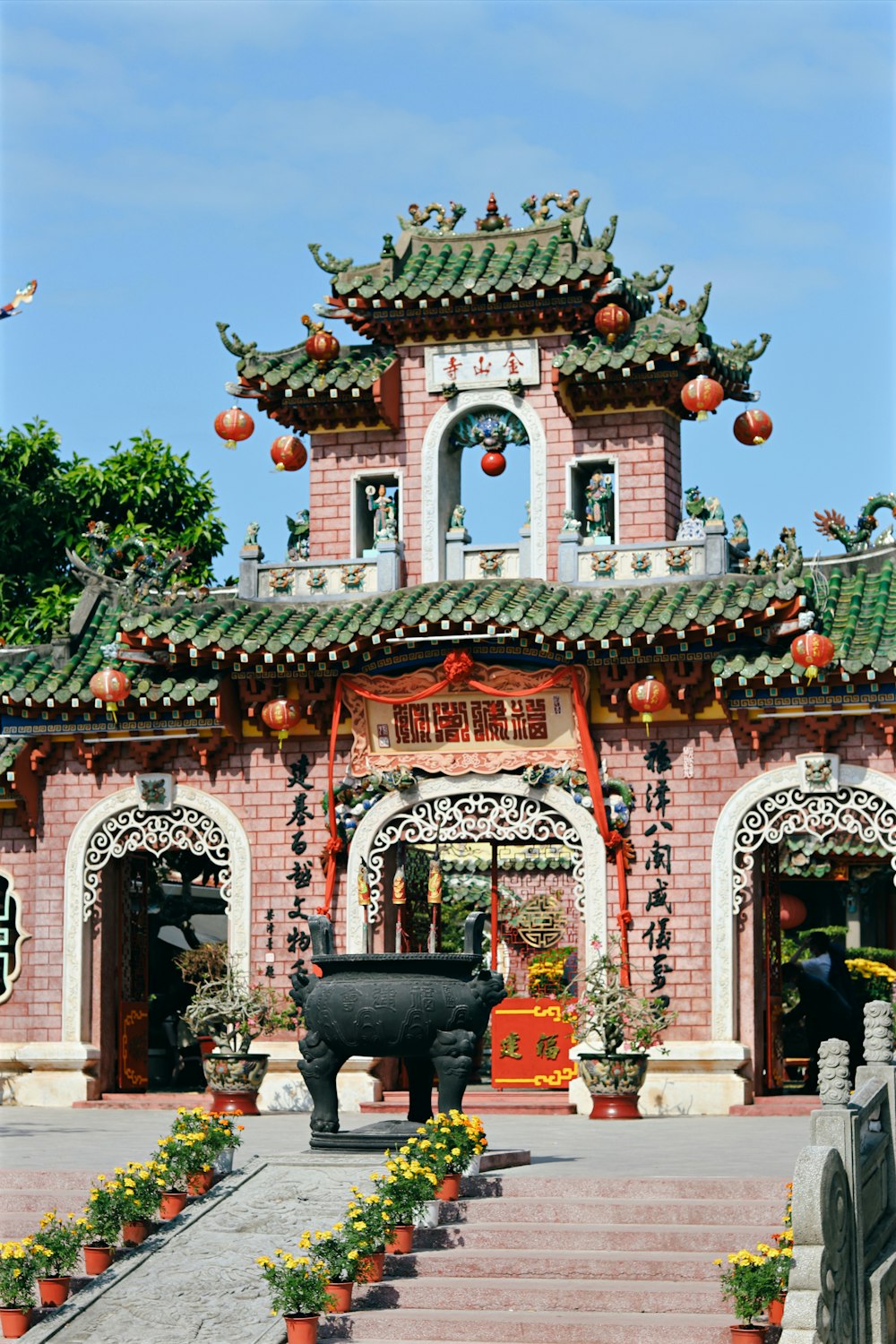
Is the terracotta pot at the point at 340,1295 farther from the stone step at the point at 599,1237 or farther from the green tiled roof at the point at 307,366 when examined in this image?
the green tiled roof at the point at 307,366

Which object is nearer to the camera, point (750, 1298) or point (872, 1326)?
point (750, 1298)

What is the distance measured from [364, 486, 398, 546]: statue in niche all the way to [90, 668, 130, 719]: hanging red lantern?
2579 mm

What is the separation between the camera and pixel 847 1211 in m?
10.2

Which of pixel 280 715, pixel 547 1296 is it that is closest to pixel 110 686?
pixel 280 715

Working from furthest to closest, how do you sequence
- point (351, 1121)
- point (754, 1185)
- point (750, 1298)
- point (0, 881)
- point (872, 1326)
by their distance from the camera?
point (0, 881) → point (351, 1121) → point (754, 1185) → point (872, 1326) → point (750, 1298)

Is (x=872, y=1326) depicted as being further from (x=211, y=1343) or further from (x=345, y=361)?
(x=345, y=361)

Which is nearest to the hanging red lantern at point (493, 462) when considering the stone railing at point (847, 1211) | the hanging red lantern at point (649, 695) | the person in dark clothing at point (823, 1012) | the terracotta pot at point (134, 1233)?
the hanging red lantern at point (649, 695)

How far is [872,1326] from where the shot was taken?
417 inches

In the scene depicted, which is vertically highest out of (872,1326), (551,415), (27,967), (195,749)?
(551,415)

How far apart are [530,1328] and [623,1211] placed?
144 centimetres

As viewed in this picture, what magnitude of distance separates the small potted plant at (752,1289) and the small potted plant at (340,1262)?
186 centimetres

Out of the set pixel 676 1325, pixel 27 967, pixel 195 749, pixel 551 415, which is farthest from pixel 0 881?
pixel 676 1325

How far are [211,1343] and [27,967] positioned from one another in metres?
9.97

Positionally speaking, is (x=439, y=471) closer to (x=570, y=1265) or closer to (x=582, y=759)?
(x=582, y=759)
